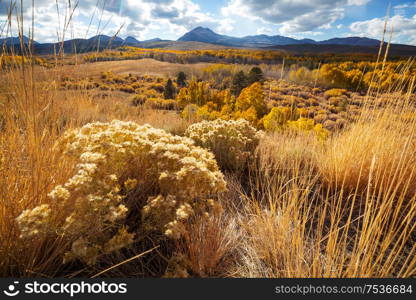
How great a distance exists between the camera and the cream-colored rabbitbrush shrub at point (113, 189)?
120cm

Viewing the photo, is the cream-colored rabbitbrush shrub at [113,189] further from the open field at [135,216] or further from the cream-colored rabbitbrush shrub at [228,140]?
the cream-colored rabbitbrush shrub at [228,140]

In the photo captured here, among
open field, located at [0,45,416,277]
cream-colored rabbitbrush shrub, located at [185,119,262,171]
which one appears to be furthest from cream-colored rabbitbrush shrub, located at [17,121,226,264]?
cream-colored rabbitbrush shrub, located at [185,119,262,171]

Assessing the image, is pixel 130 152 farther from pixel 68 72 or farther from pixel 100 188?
pixel 68 72

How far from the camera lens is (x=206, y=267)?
160cm

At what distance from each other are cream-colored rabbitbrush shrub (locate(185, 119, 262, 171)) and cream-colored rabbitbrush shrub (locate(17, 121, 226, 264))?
1.19 meters

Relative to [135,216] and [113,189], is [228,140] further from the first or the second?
[113,189]

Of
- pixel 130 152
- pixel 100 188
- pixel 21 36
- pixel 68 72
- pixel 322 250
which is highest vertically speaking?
pixel 21 36

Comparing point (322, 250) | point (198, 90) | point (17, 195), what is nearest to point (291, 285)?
point (322, 250)

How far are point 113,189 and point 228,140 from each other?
6.47 ft

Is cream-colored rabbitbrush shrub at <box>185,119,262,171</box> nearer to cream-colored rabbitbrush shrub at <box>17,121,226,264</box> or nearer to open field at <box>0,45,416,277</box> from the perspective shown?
open field at <box>0,45,416,277</box>

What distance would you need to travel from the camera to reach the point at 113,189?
141 centimetres

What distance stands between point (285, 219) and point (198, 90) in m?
5.62

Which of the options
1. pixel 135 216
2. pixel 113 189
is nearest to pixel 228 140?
pixel 135 216

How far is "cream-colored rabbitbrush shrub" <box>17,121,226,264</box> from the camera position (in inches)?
47.1
